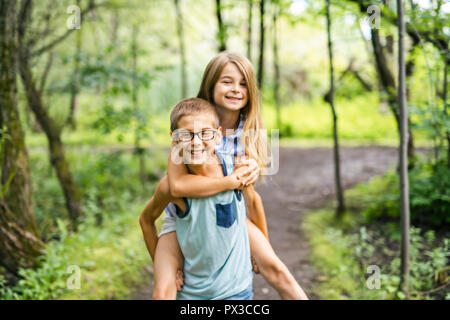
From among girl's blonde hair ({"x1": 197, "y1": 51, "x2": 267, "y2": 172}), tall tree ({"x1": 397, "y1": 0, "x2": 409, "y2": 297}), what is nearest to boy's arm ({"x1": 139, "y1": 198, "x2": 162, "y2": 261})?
Result: girl's blonde hair ({"x1": 197, "y1": 51, "x2": 267, "y2": 172})

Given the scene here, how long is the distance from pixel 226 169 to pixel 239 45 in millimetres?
16661

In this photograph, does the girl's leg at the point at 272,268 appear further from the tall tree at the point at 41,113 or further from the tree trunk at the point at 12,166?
the tall tree at the point at 41,113

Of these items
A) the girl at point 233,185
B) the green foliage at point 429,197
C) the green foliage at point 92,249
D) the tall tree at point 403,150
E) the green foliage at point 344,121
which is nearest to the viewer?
the girl at point 233,185

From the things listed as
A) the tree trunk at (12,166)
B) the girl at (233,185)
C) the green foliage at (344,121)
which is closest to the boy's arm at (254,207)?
the girl at (233,185)

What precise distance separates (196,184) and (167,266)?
0.47 meters

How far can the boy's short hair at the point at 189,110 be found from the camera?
183cm

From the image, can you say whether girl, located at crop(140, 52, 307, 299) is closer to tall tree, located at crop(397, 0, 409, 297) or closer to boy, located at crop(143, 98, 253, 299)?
boy, located at crop(143, 98, 253, 299)

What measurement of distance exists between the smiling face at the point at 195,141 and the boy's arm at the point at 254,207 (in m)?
0.38

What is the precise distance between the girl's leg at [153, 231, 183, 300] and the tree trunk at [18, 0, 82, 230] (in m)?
4.26

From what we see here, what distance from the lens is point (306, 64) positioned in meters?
17.5

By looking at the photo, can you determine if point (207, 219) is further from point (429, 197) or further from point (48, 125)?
point (48, 125)

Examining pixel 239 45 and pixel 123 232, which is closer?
pixel 123 232

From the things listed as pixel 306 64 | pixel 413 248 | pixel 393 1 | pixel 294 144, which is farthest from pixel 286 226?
pixel 306 64
